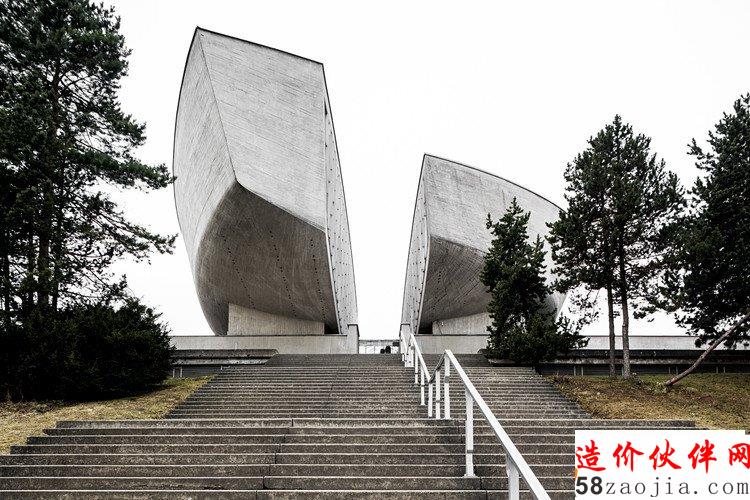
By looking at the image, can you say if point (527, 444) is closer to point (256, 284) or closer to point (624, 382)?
point (624, 382)

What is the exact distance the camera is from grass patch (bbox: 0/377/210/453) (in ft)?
31.0

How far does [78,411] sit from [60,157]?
5643mm

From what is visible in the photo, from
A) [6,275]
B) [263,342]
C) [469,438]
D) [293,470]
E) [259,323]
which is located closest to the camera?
[469,438]

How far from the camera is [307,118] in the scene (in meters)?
20.0

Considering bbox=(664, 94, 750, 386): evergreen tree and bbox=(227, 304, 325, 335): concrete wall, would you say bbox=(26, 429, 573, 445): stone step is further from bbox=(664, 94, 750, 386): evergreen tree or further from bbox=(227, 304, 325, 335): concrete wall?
bbox=(227, 304, 325, 335): concrete wall

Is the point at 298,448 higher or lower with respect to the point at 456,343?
lower

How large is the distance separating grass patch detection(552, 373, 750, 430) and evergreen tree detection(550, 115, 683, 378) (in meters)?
1.21

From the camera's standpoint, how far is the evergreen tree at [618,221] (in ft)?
43.9

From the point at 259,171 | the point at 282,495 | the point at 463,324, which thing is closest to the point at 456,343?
the point at 463,324

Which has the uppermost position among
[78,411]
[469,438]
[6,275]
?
[6,275]

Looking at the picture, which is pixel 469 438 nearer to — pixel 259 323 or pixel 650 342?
pixel 650 342

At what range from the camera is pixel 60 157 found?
13.1 metres

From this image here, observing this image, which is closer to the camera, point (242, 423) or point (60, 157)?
point (242, 423)

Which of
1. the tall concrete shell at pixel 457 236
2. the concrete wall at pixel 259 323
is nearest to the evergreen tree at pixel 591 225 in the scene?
the tall concrete shell at pixel 457 236
